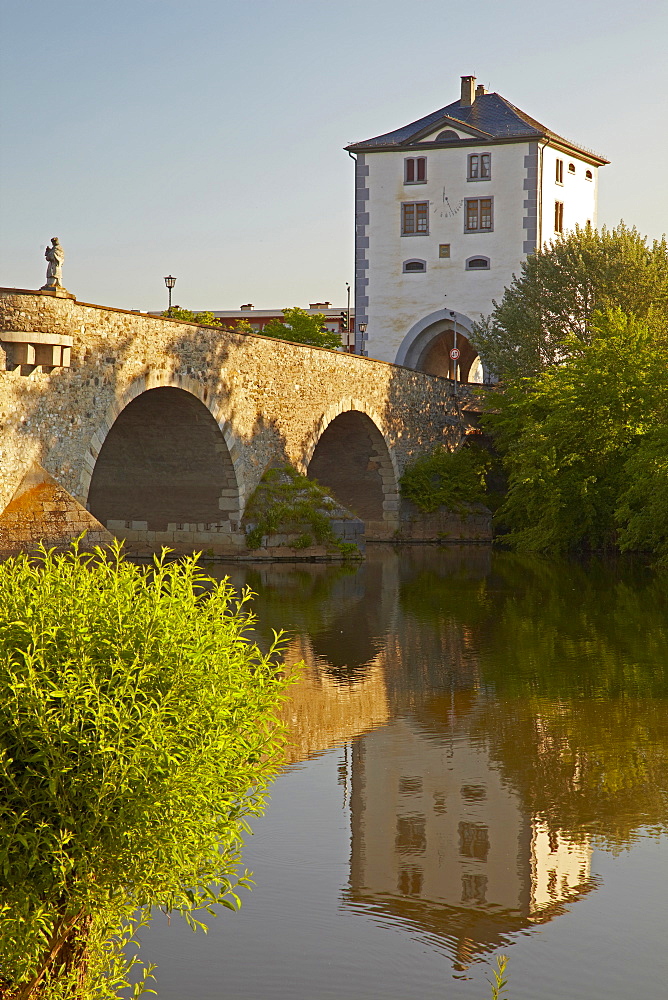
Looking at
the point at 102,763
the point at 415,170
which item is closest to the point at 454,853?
the point at 102,763

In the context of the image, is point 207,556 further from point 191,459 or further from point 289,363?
point 289,363

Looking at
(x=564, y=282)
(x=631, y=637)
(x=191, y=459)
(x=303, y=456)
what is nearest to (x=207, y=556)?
(x=191, y=459)

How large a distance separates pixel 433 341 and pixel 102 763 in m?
40.1

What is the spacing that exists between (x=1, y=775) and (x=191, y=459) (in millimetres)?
20445

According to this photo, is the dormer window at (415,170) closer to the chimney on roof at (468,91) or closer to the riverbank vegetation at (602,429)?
the chimney on roof at (468,91)

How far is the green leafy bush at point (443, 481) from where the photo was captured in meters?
31.5

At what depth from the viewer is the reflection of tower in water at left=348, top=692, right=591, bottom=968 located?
4.88 metres

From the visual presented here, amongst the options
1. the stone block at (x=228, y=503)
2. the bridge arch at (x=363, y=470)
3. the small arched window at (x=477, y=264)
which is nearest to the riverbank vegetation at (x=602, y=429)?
the bridge arch at (x=363, y=470)

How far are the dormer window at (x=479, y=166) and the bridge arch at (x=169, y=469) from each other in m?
21.0

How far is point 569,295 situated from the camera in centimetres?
3359

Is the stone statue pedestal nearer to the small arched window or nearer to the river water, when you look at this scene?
the river water

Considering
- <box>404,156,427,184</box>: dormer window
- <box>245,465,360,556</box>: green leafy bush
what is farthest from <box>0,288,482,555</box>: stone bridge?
<box>404,156,427,184</box>: dormer window

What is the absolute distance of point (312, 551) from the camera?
80.2 feet

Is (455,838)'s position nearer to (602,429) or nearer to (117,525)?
(117,525)
